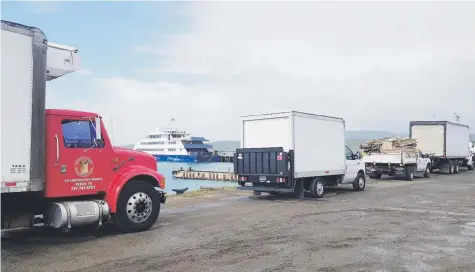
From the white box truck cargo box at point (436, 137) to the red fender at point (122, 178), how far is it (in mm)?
26389

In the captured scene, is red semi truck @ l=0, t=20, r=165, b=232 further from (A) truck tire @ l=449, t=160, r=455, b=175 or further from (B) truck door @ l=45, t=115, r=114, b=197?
(A) truck tire @ l=449, t=160, r=455, b=175

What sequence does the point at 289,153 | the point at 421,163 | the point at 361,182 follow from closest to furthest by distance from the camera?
1. the point at 289,153
2. the point at 361,182
3. the point at 421,163

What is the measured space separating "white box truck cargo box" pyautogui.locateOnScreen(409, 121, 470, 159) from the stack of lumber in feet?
13.6

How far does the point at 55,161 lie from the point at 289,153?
843 cm

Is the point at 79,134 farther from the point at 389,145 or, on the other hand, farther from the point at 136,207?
the point at 389,145

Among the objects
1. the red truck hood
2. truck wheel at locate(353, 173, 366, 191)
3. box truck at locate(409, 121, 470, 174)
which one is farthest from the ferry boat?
the red truck hood

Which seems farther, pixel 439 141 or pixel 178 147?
pixel 178 147

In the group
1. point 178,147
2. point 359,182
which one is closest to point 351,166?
point 359,182

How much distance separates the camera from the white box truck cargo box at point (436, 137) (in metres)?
30.6

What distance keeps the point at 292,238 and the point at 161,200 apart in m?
3.05

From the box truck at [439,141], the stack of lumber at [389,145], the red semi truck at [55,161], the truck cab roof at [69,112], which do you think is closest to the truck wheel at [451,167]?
the box truck at [439,141]

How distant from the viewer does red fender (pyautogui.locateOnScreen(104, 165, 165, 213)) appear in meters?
8.62

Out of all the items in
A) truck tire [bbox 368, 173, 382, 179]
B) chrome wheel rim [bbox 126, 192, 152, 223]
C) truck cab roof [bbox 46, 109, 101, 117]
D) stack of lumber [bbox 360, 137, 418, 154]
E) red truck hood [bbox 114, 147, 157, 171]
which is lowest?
truck tire [bbox 368, 173, 382, 179]

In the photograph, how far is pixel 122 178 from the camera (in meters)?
8.77
